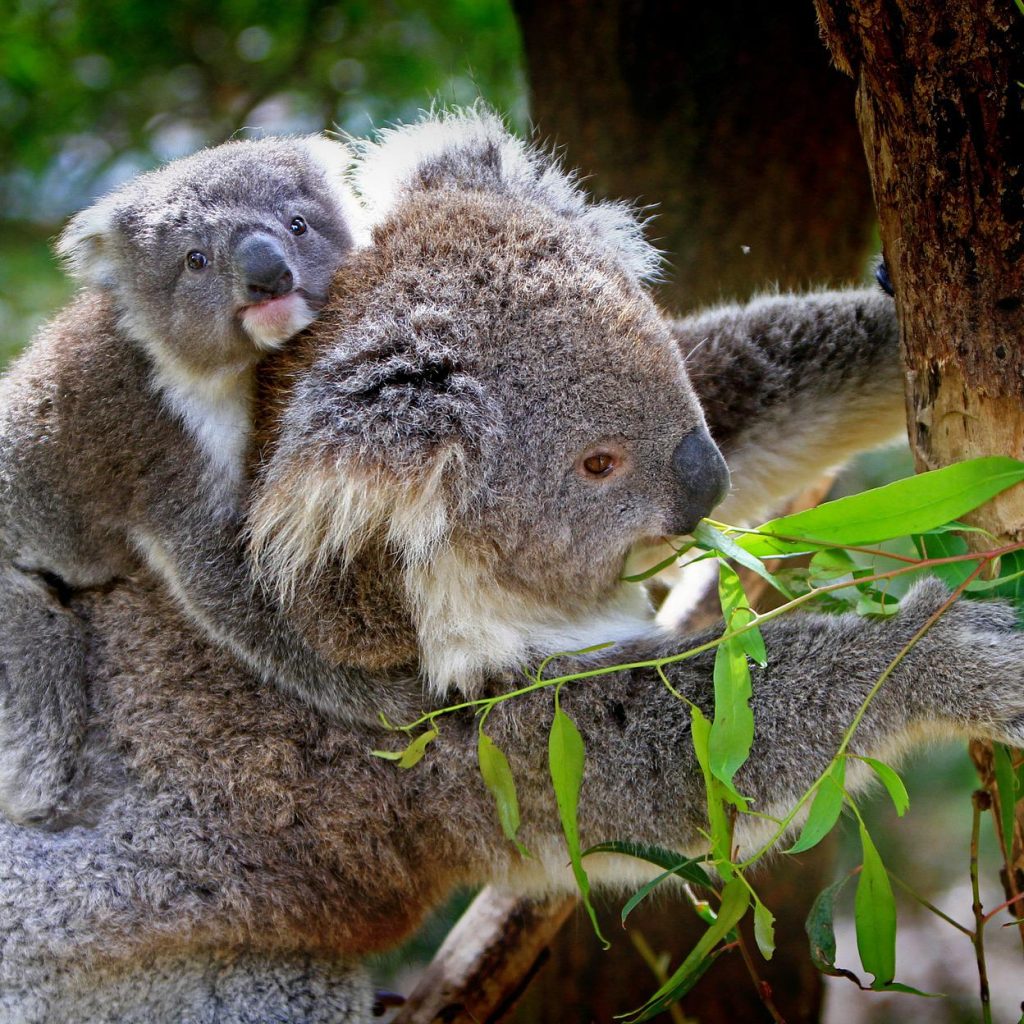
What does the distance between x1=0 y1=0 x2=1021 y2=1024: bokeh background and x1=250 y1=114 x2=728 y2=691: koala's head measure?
4.50ft

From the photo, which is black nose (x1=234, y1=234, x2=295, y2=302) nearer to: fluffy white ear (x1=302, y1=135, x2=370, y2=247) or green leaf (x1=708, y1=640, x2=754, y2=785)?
fluffy white ear (x1=302, y1=135, x2=370, y2=247)

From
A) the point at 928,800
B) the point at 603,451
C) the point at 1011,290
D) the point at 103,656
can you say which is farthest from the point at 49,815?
the point at 928,800


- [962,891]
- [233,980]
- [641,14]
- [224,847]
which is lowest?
[962,891]

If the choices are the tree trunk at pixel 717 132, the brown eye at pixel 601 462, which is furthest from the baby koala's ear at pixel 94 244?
the tree trunk at pixel 717 132

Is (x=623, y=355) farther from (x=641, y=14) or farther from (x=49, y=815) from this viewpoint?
(x=641, y=14)

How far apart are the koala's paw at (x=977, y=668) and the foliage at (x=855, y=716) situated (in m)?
0.05

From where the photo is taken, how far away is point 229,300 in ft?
7.78

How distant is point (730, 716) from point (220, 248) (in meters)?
1.47

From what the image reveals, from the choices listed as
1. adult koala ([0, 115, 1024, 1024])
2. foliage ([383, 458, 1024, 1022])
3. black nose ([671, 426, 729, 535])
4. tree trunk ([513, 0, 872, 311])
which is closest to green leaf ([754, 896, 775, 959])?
foliage ([383, 458, 1024, 1022])

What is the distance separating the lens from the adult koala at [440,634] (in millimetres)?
2168

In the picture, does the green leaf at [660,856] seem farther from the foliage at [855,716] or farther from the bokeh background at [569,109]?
the bokeh background at [569,109]

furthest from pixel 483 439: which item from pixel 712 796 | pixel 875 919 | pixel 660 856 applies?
pixel 875 919

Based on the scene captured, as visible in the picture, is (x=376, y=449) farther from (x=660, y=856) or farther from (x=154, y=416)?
(x=660, y=856)

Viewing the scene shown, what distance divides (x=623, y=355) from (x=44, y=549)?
1509mm
